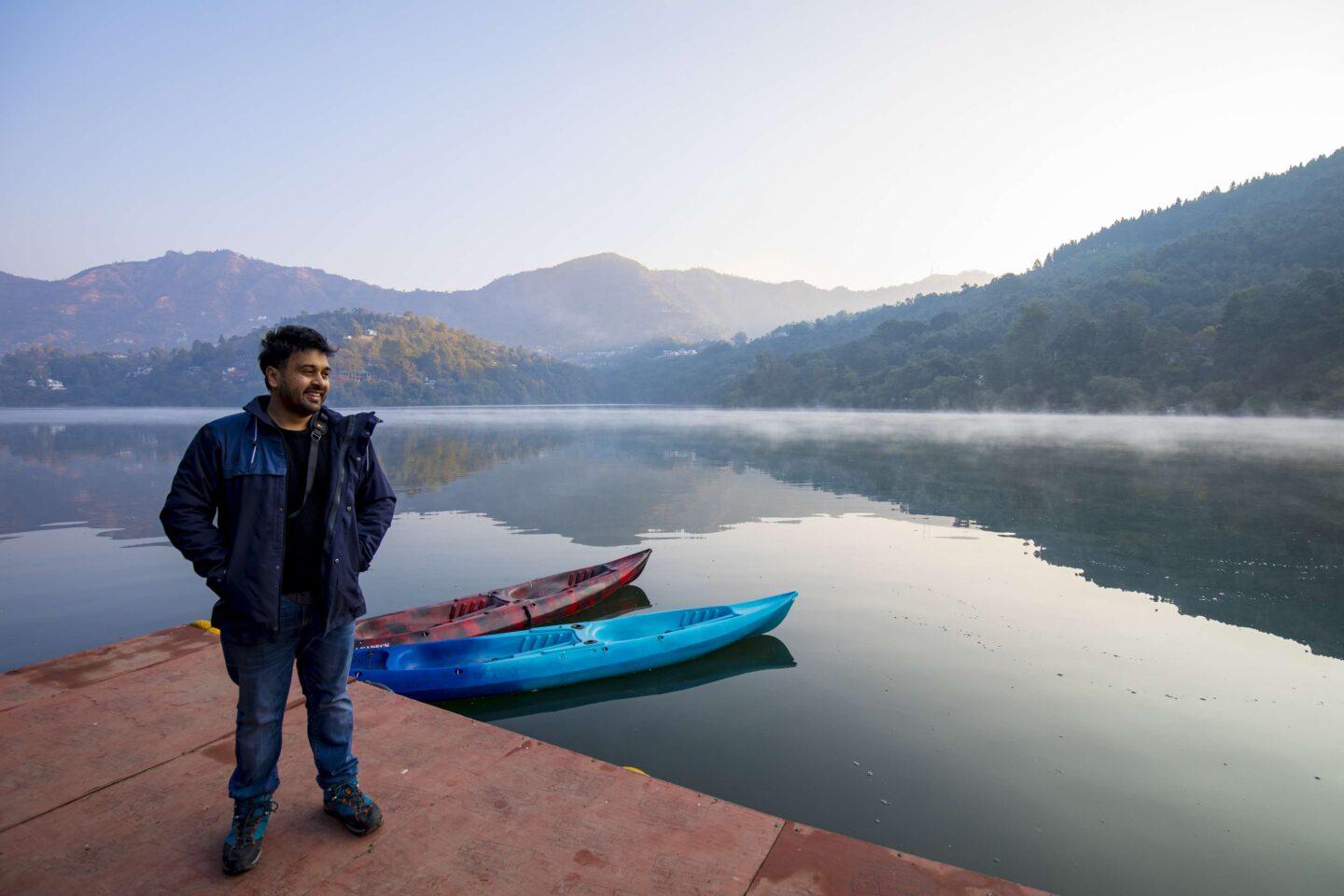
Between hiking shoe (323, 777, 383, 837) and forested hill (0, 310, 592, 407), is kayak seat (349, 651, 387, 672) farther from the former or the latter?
forested hill (0, 310, 592, 407)

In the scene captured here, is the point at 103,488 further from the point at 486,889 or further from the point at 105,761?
the point at 486,889

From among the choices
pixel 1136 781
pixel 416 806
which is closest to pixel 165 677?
pixel 416 806

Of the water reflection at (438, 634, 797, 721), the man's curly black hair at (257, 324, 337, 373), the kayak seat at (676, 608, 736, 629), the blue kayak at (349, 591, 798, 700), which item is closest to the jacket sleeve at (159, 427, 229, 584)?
the man's curly black hair at (257, 324, 337, 373)

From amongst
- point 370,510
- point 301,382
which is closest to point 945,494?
point 370,510

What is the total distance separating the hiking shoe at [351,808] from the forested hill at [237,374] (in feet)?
492

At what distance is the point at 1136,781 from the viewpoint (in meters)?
6.45

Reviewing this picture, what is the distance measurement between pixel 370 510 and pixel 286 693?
994 millimetres

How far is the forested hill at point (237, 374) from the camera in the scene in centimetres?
14888

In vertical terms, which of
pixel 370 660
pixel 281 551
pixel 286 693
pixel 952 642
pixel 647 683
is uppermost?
pixel 281 551

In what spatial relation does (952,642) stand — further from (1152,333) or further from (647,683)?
(1152,333)

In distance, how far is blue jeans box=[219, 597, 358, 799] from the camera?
3.15 m

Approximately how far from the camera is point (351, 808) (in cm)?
354

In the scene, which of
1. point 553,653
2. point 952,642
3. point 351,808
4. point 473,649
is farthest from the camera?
point 952,642

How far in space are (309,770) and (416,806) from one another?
84cm
